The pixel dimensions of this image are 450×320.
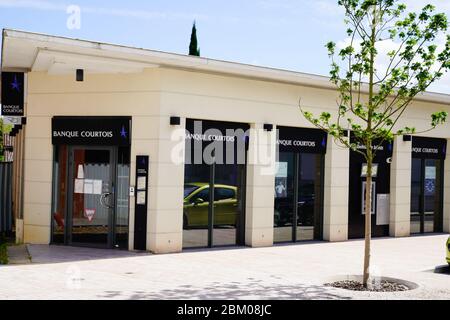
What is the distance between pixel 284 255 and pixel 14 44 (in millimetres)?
6889

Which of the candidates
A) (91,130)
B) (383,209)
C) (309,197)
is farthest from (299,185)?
(91,130)

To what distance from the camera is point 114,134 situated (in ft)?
42.3

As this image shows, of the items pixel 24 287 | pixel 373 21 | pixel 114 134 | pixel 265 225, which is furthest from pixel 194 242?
pixel 373 21

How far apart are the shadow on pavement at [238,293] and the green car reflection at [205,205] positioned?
4131 millimetres

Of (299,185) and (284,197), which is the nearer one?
(284,197)

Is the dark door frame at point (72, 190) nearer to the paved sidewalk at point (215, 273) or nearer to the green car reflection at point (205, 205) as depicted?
the paved sidewalk at point (215, 273)

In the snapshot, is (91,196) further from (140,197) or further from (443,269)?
(443,269)

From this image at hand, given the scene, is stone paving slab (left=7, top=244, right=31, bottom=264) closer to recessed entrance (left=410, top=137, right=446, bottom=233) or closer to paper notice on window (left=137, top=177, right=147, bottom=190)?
paper notice on window (left=137, top=177, right=147, bottom=190)

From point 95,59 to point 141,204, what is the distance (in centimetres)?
314

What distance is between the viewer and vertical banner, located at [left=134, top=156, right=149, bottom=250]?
502 inches

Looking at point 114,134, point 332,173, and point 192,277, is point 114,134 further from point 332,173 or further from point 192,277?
point 332,173

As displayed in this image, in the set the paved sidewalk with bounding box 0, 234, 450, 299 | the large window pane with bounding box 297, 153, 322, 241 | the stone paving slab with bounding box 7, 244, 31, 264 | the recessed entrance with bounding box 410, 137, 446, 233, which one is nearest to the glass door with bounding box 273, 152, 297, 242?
the large window pane with bounding box 297, 153, 322, 241

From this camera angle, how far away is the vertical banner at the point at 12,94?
45.8ft

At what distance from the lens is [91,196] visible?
43.3 feet
